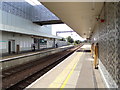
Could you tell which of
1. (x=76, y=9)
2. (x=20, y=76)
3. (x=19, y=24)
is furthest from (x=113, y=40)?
(x=19, y=24)

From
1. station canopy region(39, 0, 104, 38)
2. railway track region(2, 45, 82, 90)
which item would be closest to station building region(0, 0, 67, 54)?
railway track region(2, 45, 82, 90)

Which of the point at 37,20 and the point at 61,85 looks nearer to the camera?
the point at 61,85

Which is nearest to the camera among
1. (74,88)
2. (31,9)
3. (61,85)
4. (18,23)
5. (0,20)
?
(74,88)

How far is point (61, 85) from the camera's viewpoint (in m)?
5.13

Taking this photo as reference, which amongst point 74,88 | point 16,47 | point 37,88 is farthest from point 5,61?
point 16,47

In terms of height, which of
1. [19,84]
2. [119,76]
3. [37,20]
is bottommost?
[19,84]

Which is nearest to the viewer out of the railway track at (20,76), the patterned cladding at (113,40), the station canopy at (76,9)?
the patterned cladding at (113,40)

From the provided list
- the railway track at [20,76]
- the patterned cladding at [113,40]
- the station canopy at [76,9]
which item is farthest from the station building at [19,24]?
the patterned cladding at [113,40]

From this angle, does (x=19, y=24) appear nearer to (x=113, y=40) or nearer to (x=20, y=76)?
(x=20, y=76)

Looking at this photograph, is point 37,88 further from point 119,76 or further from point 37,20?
point 37,20

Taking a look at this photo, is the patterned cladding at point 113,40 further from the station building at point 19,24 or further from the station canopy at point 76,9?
the station building at point 19,24

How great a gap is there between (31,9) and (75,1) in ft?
96.4

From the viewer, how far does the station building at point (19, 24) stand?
813 inches

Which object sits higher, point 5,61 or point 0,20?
point 0,20
